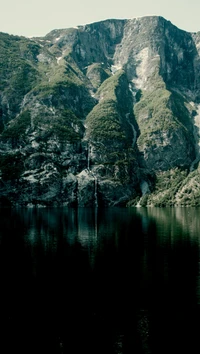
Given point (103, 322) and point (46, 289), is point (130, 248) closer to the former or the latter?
point (46, 289)

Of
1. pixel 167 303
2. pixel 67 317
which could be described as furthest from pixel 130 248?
pixel 67 317

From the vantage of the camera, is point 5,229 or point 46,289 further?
point 5,229

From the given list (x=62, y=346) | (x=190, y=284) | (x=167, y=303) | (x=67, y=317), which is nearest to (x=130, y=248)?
(x=190, y=284)

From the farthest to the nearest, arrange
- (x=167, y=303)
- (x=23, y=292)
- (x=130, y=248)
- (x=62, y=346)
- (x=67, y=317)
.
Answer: (x=130, y=248) < (x=23, y=292) < (x=167, y=303) < (x=67, y=317) < (x=62, y=346)

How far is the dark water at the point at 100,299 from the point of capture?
36531 mm

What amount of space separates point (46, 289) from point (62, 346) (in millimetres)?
17545

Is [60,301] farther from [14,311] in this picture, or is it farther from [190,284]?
[190,284]

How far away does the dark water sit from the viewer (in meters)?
36.5

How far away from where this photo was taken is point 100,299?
1901 inches

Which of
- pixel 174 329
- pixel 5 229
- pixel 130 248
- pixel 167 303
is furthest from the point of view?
pixel 5 229

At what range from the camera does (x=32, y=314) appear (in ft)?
144

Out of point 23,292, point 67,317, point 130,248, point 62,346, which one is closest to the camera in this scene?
point 62,346

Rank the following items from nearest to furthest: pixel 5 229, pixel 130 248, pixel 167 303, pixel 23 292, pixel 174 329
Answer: pixel 174 329
pixel 167 303
pixel 23 292
pixel 130 248
pixel 5 229

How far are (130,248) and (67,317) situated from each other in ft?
143
